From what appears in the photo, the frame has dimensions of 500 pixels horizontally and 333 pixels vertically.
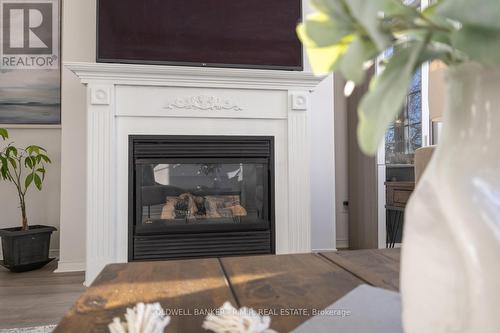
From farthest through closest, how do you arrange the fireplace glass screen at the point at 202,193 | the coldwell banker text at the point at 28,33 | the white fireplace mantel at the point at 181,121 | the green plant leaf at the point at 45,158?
the coldwell banker text at the point at 28,33 → the green plant leaf at the point at 45,158 → the fireplace glass screen at the point at 202,193 → the white fireplace mantel at the point at 181,121

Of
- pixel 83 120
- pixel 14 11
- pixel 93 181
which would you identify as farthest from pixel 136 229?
pixel 14 11

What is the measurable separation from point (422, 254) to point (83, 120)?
258 cm

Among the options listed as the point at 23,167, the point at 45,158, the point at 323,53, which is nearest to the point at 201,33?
the point at 45,158

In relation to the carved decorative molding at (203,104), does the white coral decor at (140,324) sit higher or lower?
lower

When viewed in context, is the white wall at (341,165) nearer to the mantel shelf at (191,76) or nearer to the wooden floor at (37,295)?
the mantel shelf at (191,76)

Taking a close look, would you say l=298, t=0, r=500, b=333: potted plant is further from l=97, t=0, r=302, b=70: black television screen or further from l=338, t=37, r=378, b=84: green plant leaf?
l=97, t=0, r=302, b=70: black television screen

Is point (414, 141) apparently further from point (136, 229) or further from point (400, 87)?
point (400, 87)

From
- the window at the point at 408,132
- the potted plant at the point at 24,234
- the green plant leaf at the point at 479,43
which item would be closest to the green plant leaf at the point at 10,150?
the potted plant at the point at 24,234

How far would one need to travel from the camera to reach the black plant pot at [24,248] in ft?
7.47

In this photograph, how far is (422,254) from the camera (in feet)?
0.91

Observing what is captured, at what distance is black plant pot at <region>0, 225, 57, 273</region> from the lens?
7.47ft

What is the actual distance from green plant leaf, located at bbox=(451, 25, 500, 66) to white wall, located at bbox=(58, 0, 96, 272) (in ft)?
8.36

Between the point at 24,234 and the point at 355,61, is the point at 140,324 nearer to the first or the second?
the point at 355,61

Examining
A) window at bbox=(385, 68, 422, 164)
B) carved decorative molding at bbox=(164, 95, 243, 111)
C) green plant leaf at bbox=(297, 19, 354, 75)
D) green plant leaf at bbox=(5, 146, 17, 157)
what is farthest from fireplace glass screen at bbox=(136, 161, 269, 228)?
green plant leaf at bbox=(297, 19, 354, 75)
